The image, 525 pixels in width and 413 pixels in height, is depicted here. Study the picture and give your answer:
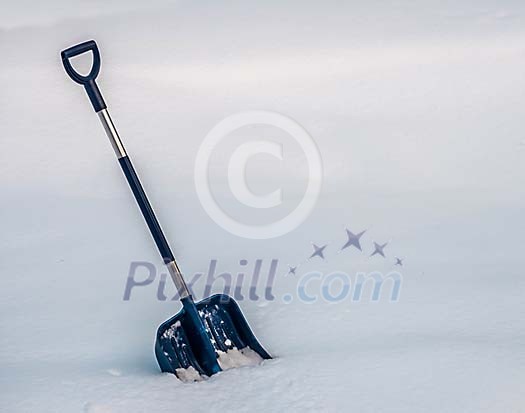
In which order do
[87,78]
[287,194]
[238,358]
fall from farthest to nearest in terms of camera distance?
[287,194] → [238,358] → [87,78]

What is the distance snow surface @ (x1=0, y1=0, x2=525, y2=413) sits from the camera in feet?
5.17

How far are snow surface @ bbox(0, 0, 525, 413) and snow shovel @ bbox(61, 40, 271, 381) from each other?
0.20 ft

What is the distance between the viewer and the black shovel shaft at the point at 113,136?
5.26ft

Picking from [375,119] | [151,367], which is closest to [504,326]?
[151,367]

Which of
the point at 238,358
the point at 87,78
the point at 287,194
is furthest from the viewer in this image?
the point at 287,194

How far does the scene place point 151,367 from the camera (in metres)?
1.65

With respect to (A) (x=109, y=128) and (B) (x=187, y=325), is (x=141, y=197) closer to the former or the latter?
(A) (x=109, y=128)

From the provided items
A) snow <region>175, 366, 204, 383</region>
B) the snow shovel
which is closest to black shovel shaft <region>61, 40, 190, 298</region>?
the snow shovel

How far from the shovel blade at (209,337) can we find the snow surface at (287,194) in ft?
0.18

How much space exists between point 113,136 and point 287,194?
0.96 meters

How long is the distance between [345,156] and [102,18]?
1.64 m

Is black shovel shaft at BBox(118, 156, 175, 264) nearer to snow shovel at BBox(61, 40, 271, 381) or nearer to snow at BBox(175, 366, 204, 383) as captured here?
snow shovel at BBox(61, 40, 271, 381)

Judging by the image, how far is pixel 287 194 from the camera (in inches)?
98.3

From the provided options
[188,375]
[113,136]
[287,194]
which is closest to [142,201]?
[113,136]
